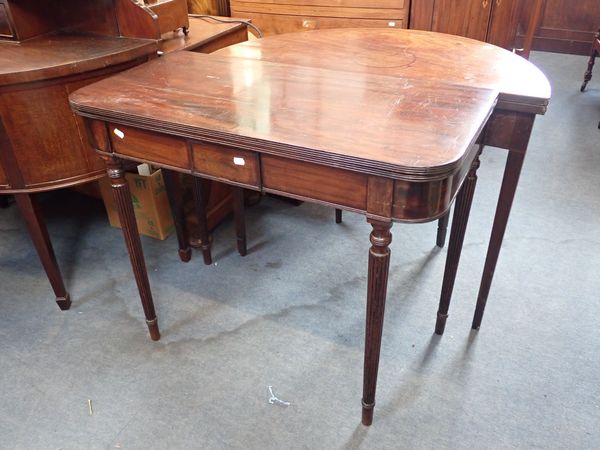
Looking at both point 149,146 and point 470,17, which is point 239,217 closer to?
point 149,146

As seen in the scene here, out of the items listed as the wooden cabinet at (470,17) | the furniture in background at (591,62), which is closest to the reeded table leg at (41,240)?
the wooden cabinet at (470,17)

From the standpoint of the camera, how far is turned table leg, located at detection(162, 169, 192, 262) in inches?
76.0

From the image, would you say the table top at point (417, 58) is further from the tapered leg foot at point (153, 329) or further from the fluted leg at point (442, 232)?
the tapered leg foot at point (153, 329)

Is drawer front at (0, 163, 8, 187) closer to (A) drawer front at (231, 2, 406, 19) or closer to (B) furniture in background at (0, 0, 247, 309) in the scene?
(B) furniture in background at (0, 0, 247, 309)

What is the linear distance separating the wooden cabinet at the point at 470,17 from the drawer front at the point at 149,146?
1.92 m

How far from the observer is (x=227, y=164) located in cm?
120

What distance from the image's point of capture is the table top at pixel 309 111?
1.02 meters

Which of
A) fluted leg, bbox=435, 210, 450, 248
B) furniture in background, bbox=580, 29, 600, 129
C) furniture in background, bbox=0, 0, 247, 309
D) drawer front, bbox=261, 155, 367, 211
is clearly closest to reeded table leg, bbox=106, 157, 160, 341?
furniture in background, bbox=0, 0, 247, 309

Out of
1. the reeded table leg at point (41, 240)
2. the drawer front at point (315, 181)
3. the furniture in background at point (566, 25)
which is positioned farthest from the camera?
the furniture in background at point (566, 25)

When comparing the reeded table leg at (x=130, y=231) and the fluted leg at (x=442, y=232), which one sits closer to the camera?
the reeded table leg at (x=130, y=231)

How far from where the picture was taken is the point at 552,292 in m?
1.93

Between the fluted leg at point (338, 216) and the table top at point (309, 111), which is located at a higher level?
the table top at point (309, 111)

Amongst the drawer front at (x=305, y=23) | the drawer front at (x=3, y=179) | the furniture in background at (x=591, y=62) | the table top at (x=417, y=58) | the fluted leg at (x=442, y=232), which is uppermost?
the table top at (x=417, y=58)

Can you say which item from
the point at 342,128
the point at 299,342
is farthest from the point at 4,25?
the point at 299,342
